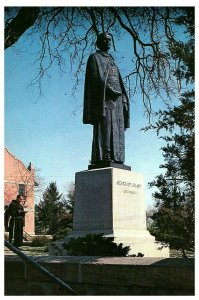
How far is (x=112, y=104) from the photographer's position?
356 inches

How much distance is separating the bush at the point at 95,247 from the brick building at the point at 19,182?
32038 mm

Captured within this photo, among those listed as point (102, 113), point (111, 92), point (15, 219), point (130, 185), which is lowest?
point (15, 219)

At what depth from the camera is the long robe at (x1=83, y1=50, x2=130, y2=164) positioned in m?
8.82

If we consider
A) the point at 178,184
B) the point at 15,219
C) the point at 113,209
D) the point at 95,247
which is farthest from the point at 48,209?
the point at 178,184

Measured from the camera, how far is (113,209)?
314 inches

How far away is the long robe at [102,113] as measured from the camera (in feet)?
28.9

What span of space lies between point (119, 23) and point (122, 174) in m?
4.63

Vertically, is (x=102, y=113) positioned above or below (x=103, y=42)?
below

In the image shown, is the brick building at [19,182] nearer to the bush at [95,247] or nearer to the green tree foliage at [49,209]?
the green tree foliage at [49,209]

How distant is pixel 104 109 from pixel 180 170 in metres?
4.58

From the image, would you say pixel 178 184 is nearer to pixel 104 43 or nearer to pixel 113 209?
pixel 113 209
